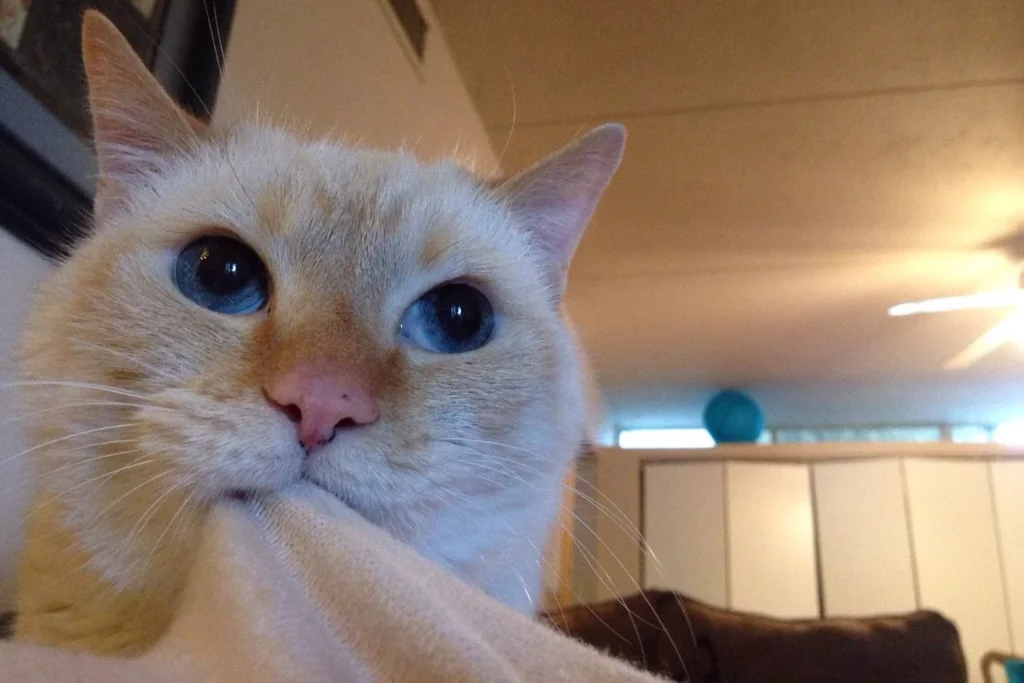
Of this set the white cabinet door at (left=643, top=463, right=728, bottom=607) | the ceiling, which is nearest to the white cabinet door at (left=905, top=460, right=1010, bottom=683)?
the ceiling

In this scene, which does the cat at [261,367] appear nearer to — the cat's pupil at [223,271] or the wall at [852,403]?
the cat's pupil at [223,271]

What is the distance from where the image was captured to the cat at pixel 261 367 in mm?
571

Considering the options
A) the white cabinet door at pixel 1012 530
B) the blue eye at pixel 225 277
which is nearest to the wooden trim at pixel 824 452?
the white cabinet door at pixel 1012 530

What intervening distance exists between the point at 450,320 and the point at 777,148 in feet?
9.03

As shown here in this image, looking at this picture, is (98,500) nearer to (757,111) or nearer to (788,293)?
(757,111)

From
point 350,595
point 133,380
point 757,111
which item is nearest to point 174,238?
point 133,380

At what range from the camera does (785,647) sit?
2217mm

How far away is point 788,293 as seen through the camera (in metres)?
4.32

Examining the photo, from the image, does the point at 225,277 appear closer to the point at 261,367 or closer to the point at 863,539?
the point at 261,367

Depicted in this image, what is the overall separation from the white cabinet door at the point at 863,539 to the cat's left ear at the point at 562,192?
16.4 ft

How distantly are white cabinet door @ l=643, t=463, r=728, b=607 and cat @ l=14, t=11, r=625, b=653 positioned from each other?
4.78 meters

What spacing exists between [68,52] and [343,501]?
2.69 ft

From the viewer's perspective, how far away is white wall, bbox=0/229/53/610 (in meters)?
0.86

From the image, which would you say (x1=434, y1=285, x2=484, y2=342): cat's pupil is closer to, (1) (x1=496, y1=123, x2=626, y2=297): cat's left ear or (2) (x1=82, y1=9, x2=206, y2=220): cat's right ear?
(1) (x1=496, y1=123, x2=626, y2=297): cat's left ear
